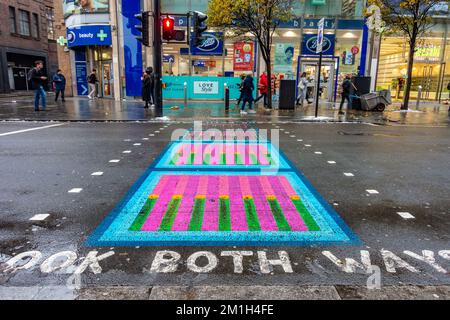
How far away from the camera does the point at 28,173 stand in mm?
5637

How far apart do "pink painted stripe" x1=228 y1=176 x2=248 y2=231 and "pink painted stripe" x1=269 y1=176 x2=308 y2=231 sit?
0.48 m

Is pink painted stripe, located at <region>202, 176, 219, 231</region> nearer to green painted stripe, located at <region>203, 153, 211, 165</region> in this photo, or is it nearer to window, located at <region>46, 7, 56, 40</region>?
green painted stripe, located at <region>203, 153, 211, 165</region>

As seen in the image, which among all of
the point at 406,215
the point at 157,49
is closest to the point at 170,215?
the point at 406,215

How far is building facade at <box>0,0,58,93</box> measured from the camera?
105 ft

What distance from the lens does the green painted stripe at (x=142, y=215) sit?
360 centimetres

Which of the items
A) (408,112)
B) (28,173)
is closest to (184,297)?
(28,173)

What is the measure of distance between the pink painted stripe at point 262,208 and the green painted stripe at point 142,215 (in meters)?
1.23

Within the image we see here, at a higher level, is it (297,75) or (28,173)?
(297,75)

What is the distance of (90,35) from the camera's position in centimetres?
2323

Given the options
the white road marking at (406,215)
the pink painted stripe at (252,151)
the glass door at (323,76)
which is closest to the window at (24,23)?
the glass door at (323,76)

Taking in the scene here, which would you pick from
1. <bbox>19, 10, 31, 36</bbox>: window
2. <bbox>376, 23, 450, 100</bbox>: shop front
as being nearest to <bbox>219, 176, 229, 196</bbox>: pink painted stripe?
<bbox>376, 23, 450, 100</bbox>: shop front

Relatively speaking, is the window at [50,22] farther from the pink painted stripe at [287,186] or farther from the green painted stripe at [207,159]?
the pink painted stripe at [287,186]

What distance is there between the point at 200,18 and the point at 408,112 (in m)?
11.1
